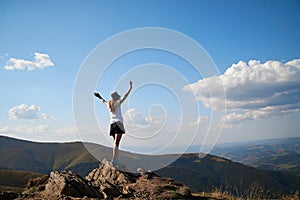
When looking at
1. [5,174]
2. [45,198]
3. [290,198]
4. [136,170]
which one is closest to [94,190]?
[45,198]

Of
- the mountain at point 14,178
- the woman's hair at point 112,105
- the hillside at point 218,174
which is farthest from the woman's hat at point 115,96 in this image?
the hillside at point 218,174

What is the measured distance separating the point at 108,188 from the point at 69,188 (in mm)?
1357

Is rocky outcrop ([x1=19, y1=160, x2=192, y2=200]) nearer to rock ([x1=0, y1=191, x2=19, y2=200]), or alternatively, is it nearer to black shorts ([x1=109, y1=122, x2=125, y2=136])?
rock ([x1=0, y1=191, x2=19, y2=200])

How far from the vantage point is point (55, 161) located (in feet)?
634

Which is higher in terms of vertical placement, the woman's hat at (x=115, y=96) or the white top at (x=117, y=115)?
the woman's hat at (x=115, y=96)

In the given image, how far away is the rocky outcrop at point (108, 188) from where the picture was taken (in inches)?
352

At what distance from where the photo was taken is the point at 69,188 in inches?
354

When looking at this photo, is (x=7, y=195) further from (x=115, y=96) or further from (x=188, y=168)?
(x=188, y=168)

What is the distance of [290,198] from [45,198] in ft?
29.5

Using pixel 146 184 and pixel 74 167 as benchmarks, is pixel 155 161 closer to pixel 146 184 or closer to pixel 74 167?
pixel 146 184

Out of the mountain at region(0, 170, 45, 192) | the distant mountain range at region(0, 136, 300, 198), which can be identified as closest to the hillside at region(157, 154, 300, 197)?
the distant mountain range at region(0, 136, 300, 198)

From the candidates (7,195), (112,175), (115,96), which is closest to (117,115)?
(115,96)

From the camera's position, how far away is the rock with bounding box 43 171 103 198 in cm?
891

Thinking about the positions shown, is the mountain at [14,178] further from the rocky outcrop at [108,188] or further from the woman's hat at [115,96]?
the woman's hat at [115,96]
